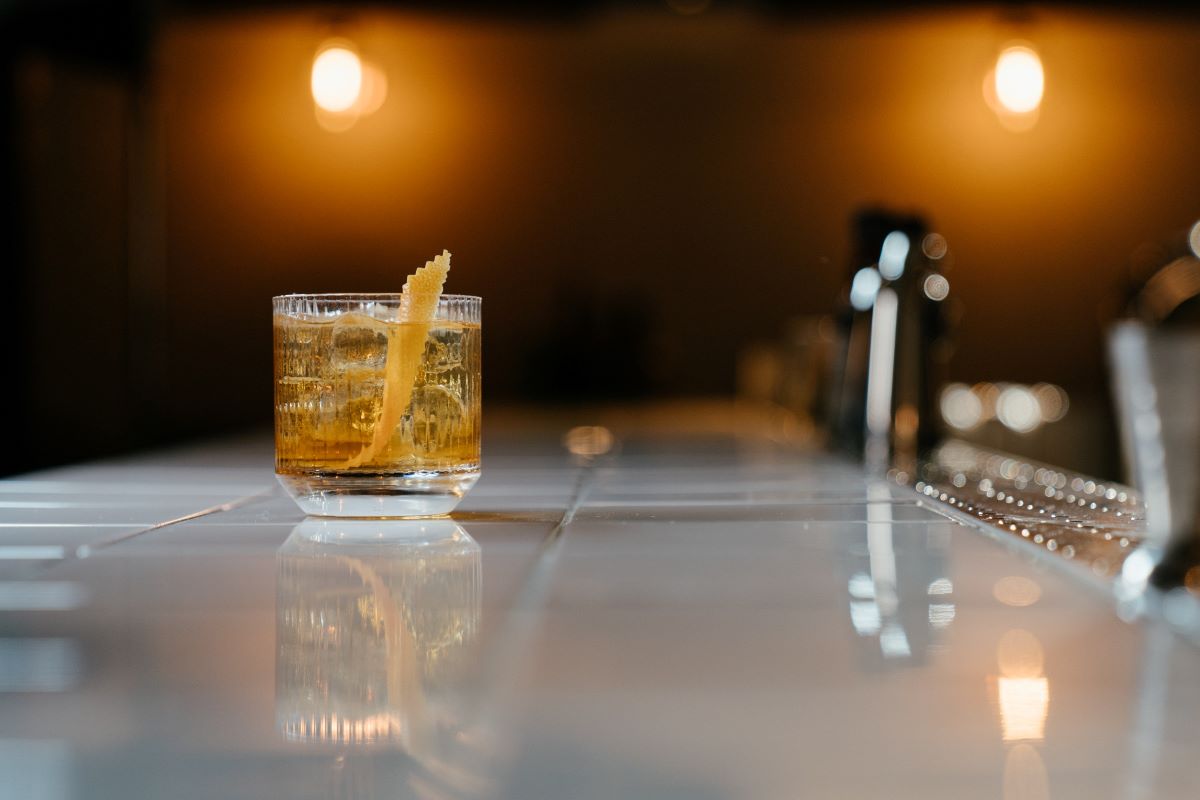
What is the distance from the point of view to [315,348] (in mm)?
830

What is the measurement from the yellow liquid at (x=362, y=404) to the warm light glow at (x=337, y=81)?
2.84m

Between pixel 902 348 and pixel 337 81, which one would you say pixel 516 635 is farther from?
pixel 337 81

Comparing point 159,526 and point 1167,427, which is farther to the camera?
point 159,526

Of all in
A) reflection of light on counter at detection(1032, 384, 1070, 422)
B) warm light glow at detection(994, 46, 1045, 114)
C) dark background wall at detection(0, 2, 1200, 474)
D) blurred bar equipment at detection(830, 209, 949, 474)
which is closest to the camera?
blurred bar equipment at detection(830, 209, 949, 474)

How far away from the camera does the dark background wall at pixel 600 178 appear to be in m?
4.18

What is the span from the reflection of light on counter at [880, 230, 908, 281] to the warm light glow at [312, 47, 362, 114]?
230cm

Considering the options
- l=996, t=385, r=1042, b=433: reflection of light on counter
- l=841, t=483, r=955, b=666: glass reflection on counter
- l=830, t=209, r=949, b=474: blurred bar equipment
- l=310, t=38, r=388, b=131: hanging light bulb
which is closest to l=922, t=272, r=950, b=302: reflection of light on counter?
l=830, t=209, r=949, b=474: blurred bar equipment

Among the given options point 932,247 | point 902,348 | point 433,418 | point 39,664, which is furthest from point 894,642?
point 932,247

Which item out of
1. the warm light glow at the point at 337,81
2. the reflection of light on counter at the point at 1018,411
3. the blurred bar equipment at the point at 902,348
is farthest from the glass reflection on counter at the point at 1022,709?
the warm light glow at the point at 337,81

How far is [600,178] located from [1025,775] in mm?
3951

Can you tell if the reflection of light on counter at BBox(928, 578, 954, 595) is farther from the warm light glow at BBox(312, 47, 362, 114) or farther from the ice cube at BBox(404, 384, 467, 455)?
the warm light glow at BBox(312, 47, 362, 114)

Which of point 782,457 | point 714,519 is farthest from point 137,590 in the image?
point 782,457

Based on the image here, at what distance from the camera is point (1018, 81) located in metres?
3.55

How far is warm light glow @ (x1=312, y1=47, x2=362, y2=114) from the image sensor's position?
354 centimetres
